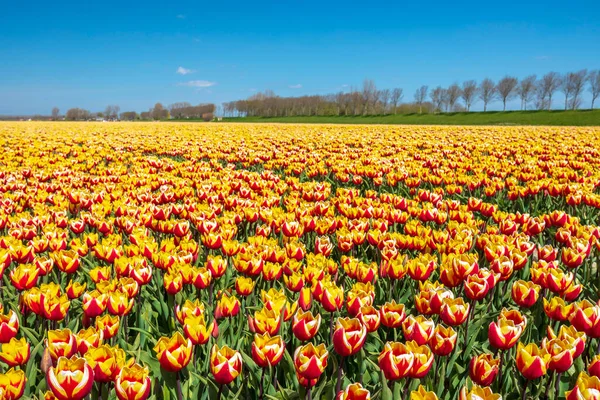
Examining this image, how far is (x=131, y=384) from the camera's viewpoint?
1.71m

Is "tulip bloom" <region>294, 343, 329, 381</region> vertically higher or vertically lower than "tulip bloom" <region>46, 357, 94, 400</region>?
lower

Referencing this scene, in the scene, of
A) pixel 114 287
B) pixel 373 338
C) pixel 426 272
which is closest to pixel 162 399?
pixel 114 287

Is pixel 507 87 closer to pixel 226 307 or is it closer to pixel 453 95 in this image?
pixel 453 95

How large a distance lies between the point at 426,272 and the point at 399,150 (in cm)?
1109

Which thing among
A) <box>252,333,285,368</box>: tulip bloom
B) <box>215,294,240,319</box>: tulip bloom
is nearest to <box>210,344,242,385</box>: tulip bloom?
<box>252,333,285,368</box>: tulip bloom

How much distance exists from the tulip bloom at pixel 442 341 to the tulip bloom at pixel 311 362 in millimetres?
573

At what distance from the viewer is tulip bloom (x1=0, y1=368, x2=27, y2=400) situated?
5.60ft

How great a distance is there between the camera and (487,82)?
351ft

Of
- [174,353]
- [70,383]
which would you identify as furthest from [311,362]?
[70,383]

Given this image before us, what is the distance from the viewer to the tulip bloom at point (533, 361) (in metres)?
1.89

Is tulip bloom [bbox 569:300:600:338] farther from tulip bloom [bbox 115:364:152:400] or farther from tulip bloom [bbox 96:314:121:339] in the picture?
tulip bloom [bbox 96:314:121:339]

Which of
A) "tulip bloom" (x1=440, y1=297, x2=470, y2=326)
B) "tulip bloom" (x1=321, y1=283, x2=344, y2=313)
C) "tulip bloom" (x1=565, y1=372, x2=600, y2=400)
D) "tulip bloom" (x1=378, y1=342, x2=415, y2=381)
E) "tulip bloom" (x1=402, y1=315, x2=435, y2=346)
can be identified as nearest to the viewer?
"tulip bloom" (x1=565, y1=372, x2=600, y2=400)

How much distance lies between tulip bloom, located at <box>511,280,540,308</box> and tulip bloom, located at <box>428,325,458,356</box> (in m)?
0.81

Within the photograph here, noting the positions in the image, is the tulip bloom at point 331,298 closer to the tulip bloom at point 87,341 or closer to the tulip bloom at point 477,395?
the tulip bloom at point 477,395
